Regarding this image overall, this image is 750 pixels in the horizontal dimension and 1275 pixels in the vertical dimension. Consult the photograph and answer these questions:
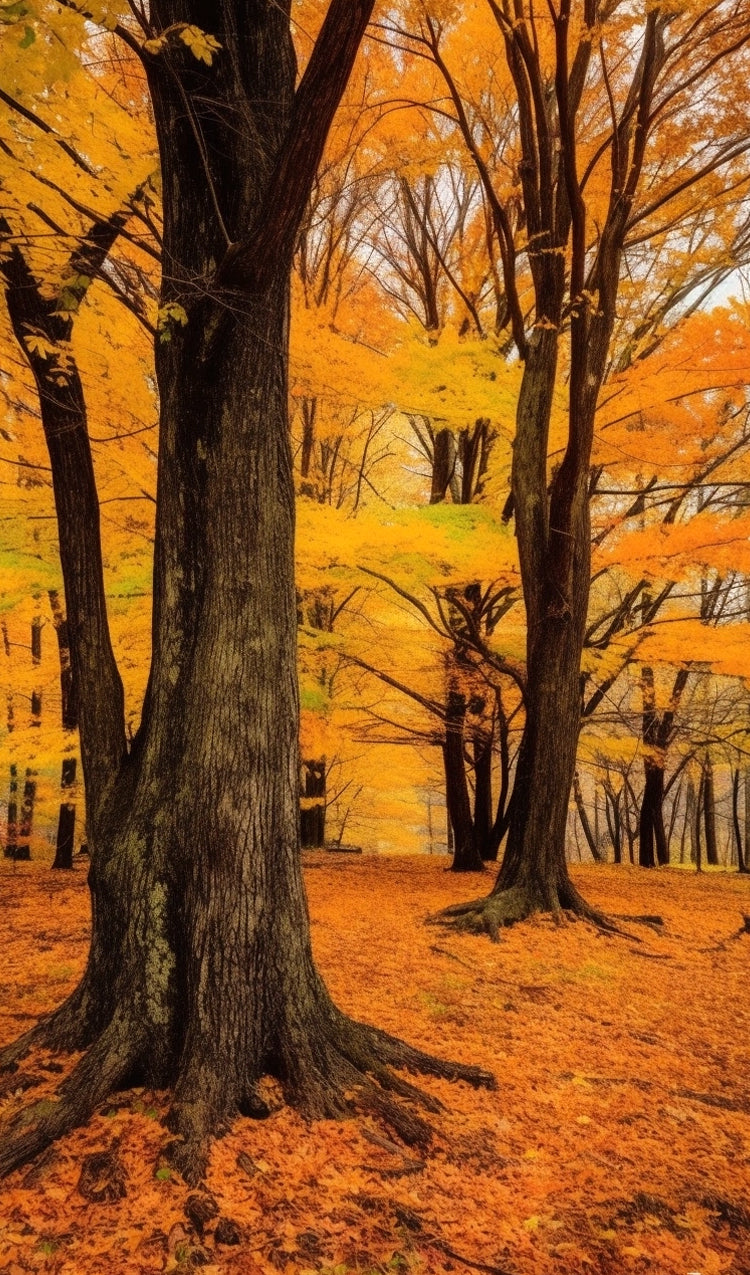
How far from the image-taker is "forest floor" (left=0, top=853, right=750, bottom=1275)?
2.21 meters

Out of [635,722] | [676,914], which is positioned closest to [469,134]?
[676,914]

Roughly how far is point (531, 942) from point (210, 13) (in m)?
6.75

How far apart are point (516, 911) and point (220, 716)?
5.00m

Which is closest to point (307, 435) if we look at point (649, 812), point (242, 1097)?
point (242, 1097)

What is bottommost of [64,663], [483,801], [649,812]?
[649,812]

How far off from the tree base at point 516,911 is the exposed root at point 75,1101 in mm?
4320

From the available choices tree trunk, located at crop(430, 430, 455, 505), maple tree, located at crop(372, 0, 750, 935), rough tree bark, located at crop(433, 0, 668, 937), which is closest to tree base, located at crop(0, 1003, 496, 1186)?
rough tree bark, located at crop(433, 0, 668, 937)

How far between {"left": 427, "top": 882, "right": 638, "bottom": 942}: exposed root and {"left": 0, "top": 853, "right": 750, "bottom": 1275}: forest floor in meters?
1.28

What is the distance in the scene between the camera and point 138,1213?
2.29 m

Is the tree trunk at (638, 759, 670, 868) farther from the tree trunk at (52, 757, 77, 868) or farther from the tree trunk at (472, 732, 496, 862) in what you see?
the tree trunk at (52, 757, 77, 868)

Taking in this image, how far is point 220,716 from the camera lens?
296 centimetres

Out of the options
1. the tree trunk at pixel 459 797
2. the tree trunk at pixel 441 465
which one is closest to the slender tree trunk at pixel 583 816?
the tree trunk at pixel 459 797

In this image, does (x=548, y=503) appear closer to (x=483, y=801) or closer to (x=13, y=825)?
(x=483, y=801)

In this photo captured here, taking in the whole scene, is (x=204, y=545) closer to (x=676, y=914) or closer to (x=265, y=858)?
(x=265, y=858)
